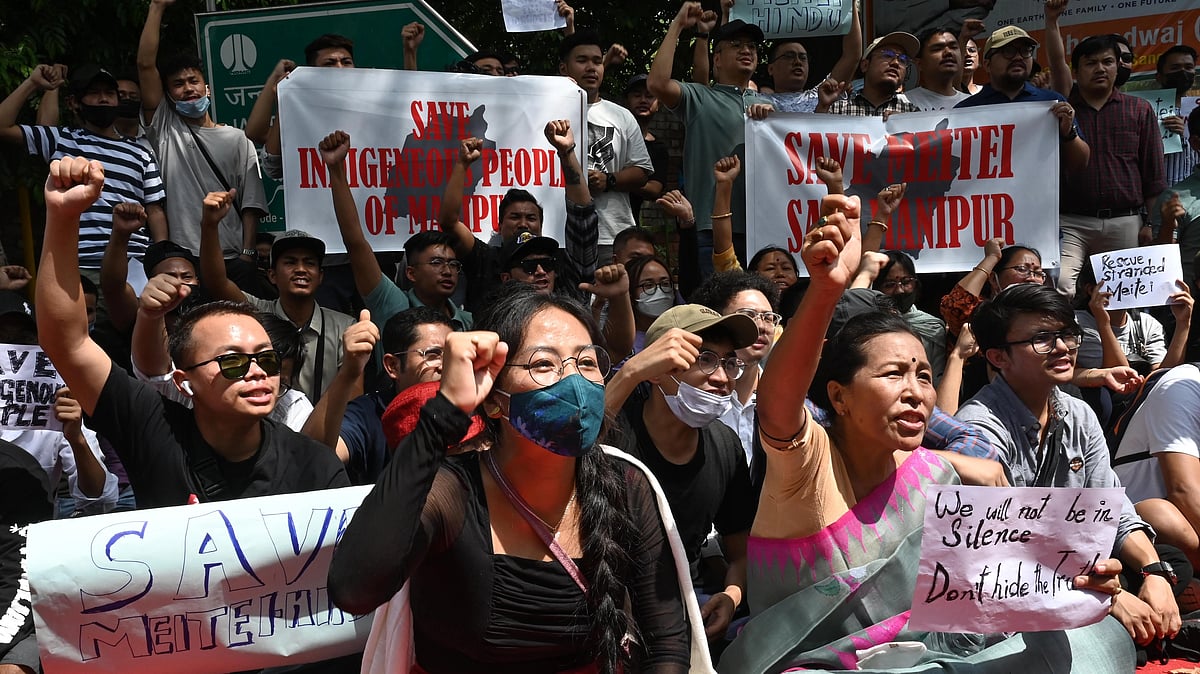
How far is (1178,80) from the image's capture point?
1062 cm

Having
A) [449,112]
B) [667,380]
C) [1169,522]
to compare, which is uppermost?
[449,112]

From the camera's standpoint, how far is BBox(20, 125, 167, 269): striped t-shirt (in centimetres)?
703

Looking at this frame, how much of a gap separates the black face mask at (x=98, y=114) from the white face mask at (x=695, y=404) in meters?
4.42

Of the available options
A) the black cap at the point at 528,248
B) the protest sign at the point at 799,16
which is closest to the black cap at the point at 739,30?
the protest sign at the point at 799,16

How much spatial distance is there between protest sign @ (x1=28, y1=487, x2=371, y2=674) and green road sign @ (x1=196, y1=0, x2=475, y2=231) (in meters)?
5.49

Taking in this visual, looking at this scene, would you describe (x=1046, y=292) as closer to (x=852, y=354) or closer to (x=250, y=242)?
(x=852, y=354)

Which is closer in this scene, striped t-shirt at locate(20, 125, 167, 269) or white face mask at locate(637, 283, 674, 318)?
white face mask at locate(637, 283, 674, 318)

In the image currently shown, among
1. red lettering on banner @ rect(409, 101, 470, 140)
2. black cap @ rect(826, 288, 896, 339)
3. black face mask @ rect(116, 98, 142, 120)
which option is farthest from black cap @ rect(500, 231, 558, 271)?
black face mask @ rect(116, 98, 142, 120)

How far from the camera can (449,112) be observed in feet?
26.0

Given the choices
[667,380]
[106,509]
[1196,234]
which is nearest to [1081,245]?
[1196,234]

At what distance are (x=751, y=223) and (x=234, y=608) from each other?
17.2ft

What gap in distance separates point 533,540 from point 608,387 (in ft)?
2.37

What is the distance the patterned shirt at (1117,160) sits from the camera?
28.5 feet

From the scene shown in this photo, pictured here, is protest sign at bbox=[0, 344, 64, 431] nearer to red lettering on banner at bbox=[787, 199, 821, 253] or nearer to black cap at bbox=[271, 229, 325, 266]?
black cap at bbox=[271, 229, 325, 266]
